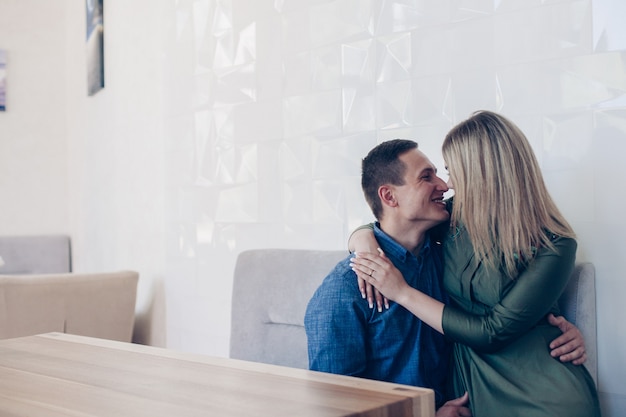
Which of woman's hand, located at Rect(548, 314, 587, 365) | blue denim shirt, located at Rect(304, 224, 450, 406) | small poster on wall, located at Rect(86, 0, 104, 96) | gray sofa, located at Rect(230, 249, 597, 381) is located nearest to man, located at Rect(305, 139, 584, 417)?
blue denim shirt, located at Rect(304, 224, 450, 406)

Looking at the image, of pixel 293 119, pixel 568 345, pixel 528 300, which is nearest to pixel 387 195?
pixel 528 300

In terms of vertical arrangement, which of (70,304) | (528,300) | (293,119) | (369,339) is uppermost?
(293,119)

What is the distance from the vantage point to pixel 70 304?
335 cm

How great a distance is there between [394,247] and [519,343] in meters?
0.42

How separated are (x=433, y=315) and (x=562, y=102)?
0.70 m

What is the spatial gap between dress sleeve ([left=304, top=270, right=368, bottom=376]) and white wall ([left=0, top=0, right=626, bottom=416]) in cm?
63

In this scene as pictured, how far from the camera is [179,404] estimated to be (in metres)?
1.12

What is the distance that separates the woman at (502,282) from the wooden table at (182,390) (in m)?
0.60

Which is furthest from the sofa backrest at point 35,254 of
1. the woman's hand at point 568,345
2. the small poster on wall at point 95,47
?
the woman's hand at point 568,345

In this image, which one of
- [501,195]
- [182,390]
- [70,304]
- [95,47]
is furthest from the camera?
[95,47]

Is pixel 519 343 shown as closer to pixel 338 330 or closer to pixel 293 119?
pixel 338 330

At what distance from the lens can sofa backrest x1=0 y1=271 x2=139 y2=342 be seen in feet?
10.2

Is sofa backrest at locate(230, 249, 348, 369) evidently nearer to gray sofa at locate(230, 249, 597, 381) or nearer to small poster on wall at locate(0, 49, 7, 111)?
gray sofa at locate(230, 249, 597, 381)

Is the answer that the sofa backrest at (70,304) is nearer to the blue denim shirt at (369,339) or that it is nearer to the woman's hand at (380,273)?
the blue denim shirt at (369,339)
